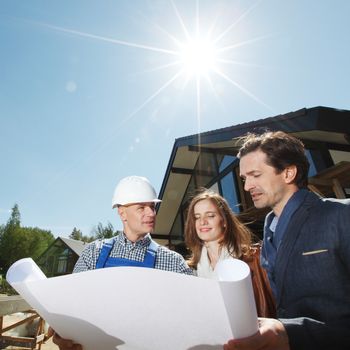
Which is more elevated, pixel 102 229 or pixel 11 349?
pixel 102 229

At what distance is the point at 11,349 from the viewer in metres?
6.24

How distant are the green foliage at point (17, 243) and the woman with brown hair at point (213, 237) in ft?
218

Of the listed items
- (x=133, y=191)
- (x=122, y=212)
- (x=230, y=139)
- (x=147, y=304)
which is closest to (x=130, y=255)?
(x=122, y=212)

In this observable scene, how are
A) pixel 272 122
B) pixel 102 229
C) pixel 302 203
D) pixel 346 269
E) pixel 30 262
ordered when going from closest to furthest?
pixel 30 262 → pixel 346 269 → pixel 302 203 → pixel 272 122 → pixel 102 229

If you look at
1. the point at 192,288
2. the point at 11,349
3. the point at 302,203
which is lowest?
the point at 11,349

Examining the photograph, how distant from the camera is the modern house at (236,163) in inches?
160

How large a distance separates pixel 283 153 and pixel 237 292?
1428 mm

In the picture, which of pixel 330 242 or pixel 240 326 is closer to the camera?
pixel 240 326

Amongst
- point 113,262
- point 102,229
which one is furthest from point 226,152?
point 102,229

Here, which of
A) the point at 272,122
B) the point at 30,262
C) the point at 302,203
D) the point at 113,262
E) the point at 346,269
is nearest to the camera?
the point at 30,262

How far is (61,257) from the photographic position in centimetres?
3516

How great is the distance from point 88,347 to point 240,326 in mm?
662

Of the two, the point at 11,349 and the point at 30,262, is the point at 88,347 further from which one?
the point at 11,349

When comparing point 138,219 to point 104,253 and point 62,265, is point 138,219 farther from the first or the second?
point 62,265
